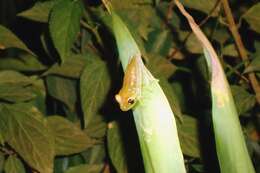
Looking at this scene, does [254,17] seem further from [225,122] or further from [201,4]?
[225,122]

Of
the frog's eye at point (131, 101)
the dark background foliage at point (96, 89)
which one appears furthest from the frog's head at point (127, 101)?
the dark background foliage at point (96, 89)

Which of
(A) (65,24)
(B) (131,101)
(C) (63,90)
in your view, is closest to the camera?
(B) (131,101)

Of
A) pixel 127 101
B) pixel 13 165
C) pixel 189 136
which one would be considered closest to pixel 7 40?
pixel 13 165

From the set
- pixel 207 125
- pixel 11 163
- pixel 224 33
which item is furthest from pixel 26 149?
pixel 224 33

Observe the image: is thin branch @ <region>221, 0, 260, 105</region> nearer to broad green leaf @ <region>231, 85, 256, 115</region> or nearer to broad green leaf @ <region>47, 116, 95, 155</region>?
broad green leaf @ <region>231, 85, 256, 115</region>

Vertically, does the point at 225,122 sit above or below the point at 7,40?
below

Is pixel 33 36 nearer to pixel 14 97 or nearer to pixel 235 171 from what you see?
pixel 14 97

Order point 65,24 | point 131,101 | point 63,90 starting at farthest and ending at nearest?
point 63,90 → point 65,24 → point 131,101
